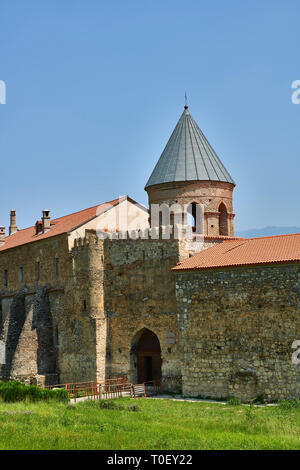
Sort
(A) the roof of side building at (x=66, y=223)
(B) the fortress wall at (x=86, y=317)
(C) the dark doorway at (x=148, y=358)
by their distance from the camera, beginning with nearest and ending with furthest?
1. (C) the dark doorway at (x=148, y=358)
2. (B) the fortress wall at (x=86, y=317)
3. (A) the roof of side building at (x=66, y=223)

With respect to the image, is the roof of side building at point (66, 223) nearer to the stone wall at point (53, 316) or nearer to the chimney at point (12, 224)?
the stone wall at point (53, 316)

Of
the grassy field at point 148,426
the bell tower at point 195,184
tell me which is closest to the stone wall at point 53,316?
the bell tower at point 195,184

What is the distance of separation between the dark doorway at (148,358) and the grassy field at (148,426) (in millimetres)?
5409

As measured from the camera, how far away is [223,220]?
31.7m

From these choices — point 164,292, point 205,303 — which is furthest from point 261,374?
point 164,292

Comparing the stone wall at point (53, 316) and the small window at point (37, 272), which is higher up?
the small window at point (37, 272)

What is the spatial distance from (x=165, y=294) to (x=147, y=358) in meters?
3.61

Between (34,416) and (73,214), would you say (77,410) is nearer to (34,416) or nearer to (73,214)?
(34,416)

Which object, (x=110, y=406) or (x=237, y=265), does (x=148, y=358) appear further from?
(x=237, y=265)

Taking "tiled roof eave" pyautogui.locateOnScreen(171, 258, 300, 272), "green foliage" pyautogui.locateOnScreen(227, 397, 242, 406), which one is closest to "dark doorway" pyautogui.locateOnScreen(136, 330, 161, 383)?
"tiled roof eave" pyautogui.locateOnScreen(171, 258, 300, 272)

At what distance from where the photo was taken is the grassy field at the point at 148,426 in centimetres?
1502

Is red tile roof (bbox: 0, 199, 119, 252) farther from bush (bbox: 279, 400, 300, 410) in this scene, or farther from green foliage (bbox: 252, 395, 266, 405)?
bush (bbox: 279, 400, 300, 410)

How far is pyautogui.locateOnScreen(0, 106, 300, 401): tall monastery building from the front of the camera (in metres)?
23.0

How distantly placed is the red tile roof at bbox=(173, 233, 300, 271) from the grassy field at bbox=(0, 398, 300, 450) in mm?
A: 5499
